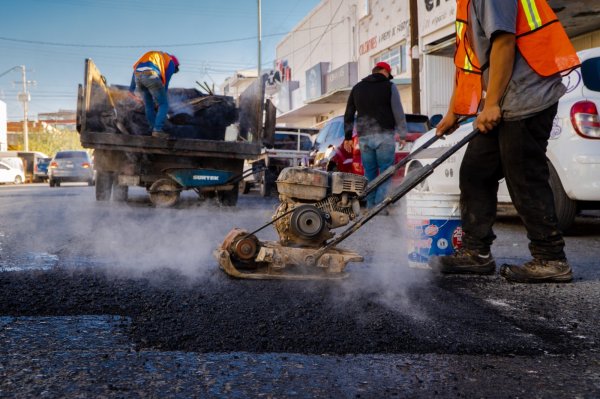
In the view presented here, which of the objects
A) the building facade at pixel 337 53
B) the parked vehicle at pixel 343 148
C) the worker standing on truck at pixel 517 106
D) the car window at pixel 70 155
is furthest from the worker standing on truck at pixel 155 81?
the car window at pixel 70 155

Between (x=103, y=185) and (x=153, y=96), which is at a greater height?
(x=153, y=96)

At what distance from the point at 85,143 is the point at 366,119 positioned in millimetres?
4145

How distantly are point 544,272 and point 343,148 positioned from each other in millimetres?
5897

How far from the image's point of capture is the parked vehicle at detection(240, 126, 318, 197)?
1259cm

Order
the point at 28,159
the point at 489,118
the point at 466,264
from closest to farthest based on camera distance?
the point at 489,118 → the point at 466,264 → the point at 28,159

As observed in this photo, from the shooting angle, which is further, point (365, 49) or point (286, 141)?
point (365, 49)

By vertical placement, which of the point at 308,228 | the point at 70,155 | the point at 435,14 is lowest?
the point at 308,228

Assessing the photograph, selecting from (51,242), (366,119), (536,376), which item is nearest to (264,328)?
(536,376)

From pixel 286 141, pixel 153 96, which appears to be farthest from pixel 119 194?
pixel 286 141

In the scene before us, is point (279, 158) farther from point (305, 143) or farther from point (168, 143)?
point (168, 143)

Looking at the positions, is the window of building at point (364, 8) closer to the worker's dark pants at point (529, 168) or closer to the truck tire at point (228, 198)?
the truck tire at point (228, 198)

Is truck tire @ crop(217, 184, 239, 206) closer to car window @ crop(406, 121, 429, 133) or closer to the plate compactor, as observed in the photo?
car window @ crop(406, 121, 429, 133)

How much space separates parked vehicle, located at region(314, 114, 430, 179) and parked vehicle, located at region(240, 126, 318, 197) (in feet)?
4.16

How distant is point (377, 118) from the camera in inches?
292
